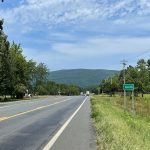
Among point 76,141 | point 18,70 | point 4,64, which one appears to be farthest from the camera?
point 18,70

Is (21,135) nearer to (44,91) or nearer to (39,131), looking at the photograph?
(39,131)

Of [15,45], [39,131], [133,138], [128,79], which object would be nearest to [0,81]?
[15,45]

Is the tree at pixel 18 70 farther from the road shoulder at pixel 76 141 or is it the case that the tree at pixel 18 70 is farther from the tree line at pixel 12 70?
the road shoulder at pixel 76 141

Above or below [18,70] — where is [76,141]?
below

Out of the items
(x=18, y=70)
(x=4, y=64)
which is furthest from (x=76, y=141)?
(x=18, y=70)

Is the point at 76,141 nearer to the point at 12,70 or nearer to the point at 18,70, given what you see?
the point at 12,70

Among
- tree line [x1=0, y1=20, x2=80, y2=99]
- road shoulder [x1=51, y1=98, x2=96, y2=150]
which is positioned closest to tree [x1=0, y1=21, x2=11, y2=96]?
tree line [x1=0, y1=20, x2=80, y2=99]

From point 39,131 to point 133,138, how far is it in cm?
560

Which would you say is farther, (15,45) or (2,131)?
(15,45)

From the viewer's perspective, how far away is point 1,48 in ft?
240

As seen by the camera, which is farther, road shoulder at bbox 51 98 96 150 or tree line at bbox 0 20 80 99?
tree line at bbox 0 20 80 99

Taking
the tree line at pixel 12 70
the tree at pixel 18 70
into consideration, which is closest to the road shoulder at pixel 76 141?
the tree line at pixel 12 70

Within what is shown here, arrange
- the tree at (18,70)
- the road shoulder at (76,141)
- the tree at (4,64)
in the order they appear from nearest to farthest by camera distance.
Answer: the road shoulder at (76,141) < the tree at (4,64) < the tree at (18,70)

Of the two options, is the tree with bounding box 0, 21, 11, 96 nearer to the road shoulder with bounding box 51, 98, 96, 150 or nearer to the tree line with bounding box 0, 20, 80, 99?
the tree line with bounding box 0, 20, 80, 99
